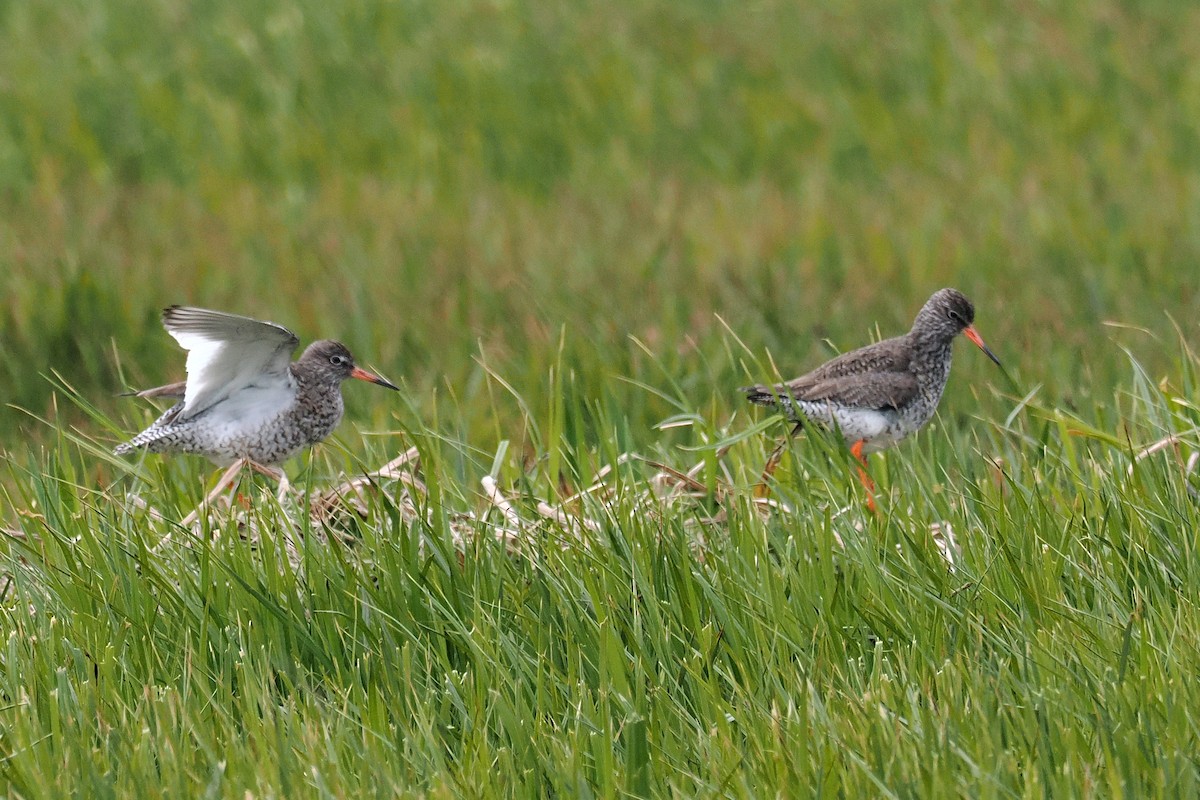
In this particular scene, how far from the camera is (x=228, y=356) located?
5.27m

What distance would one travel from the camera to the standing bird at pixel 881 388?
5.26 meters

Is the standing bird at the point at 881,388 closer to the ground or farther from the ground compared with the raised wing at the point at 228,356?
closer to the ground

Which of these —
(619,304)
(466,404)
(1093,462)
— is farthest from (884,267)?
(1093,462)

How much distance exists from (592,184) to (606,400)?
6.17 meters

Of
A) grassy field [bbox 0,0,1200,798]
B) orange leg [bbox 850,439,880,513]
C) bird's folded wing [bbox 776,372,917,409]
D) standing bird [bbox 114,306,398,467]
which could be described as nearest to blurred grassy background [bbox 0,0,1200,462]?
grassy field [bbox 0,0,1200,798]

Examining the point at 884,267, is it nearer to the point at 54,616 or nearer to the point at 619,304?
the point at 619,304

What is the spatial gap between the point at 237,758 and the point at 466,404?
3.68 meters

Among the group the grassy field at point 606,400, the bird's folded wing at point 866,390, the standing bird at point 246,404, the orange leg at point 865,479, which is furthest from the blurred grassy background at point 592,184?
the orange leg at point 865,479

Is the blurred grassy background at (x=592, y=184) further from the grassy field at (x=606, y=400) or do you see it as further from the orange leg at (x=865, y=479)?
the orange leg at (x=865, y=479)

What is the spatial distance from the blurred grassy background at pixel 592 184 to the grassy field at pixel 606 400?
4cm

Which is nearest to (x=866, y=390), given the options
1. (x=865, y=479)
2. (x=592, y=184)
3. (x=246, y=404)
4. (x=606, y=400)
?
(x=865, y=479)

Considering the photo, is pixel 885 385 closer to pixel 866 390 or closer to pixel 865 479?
pixel 866 390

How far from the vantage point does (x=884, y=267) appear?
29.7 feet

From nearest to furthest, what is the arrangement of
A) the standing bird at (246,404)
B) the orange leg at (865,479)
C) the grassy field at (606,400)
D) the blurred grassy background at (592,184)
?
the grassy field at (606,400), the orange leg at (865,479), the standing bird at (246,404), the blurred grassy background at (592,184)
